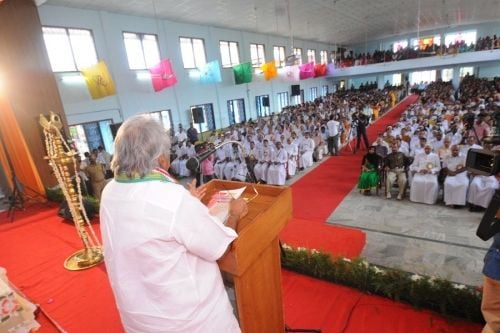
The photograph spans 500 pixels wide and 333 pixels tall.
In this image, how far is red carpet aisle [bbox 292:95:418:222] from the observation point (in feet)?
19.6

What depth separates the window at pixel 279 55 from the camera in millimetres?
20250

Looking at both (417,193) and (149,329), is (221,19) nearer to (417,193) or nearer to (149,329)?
(417,193)

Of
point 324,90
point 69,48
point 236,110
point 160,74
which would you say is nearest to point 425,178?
point 160,74

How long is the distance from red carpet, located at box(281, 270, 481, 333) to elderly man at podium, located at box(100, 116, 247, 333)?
1.70 meters

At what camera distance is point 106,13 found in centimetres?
1026

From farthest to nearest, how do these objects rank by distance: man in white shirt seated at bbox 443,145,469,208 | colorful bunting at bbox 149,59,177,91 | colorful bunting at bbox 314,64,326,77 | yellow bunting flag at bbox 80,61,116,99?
colorful bunting at bbox 314,64,326,77 → colorful bunting at bbox 149,59,177,91 → yellow bunting flag at bbox 80,61,116,99 → man in white shirt seated at bbox 443,145,469,208

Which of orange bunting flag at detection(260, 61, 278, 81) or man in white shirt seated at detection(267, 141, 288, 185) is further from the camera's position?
orange bunting flag at detection(260, 61, 278, 81)

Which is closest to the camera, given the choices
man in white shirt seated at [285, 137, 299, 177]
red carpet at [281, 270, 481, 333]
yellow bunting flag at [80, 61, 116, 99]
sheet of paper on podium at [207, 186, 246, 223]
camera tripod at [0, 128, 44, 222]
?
sheet of paper on podium at [207, 186, 246, 223]

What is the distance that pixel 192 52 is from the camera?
13961 mm

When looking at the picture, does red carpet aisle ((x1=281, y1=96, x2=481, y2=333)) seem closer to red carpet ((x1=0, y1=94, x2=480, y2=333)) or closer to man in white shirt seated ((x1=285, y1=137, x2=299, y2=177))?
red carpet ((x1=0, y1=94, x2=480, y2=333))

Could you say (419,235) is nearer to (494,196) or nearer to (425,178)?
(425,178)

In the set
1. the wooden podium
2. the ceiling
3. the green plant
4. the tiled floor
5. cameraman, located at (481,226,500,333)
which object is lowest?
the tiled floor

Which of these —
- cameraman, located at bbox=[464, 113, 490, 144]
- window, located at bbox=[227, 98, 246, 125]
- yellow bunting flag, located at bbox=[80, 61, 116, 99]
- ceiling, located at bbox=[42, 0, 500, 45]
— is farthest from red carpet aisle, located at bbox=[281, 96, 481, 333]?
window, located at bbox=[227, 98, 246, 125]

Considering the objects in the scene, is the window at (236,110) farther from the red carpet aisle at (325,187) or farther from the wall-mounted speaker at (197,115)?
the red carpet aisle at (325,187)
